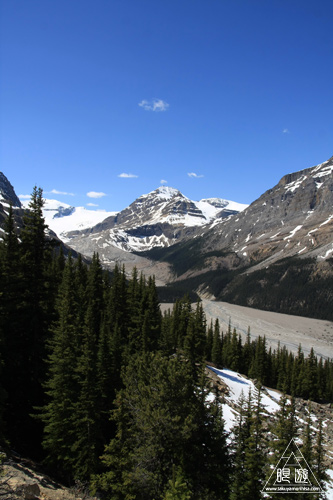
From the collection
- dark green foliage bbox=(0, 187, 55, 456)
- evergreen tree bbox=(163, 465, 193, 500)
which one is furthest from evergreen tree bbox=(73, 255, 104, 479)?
evergreen tree bbox=(163, 465, 193, 500)

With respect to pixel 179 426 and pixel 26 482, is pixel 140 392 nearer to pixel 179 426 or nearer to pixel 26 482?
pixel 179 426

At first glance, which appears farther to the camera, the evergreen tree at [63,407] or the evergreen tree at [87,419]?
the evergreen tree at [63,407]

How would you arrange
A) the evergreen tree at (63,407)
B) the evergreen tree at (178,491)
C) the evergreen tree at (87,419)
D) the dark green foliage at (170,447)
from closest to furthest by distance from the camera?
1. the evergreen tree at (178,491)
2. the dark green foliage at (170,447)
3. the evergreen tree at (87,419)
4. the evergreen tree at (63,407)

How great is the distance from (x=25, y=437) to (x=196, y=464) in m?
14.7

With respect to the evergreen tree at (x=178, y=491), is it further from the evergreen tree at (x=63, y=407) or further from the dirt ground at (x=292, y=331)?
the dirt ground at (x=292, y=331)

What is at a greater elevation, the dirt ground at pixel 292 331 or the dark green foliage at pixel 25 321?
the dark green foliage at pixel 25 321

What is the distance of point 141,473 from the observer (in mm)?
16359

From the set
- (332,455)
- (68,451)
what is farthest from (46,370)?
(332,455)

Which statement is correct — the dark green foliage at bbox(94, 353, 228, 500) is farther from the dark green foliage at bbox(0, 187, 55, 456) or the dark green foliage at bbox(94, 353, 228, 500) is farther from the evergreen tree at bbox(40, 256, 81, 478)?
the dark green foliage at bbox(0, 187, 55, 456)

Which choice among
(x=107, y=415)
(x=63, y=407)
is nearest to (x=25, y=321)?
(x=63, y=407)

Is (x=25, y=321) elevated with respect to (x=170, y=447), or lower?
elevated

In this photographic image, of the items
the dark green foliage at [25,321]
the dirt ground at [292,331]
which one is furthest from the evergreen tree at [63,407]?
the dirt ground at [292,331]

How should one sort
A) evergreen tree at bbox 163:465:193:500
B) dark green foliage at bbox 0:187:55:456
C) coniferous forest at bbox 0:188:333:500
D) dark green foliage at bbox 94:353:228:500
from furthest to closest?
1. dark green foliage at bbox 0:187:55:456
2. coniferous forest at bbox 0:188:333:500
3. dark green foliage at bbox 94:353:228:500
4. evergreen tree at bbox 163:465:193:500

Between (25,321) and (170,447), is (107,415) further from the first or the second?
(170,447)
